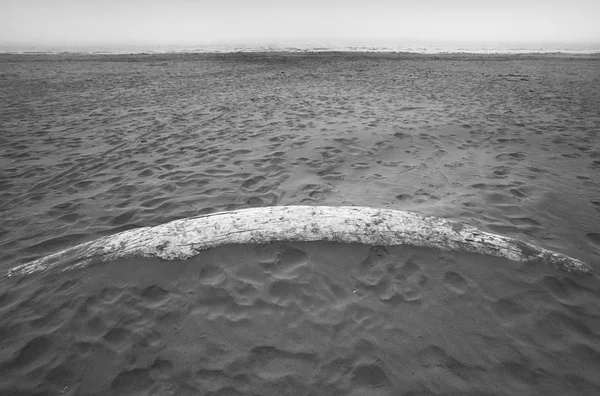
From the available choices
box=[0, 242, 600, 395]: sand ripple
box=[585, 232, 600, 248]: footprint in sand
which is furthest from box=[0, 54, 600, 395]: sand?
box=[585, 232, 600, 248]: footprint in sand

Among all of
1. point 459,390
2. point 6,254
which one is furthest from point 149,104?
point 459,390

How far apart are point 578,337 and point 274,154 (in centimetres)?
651

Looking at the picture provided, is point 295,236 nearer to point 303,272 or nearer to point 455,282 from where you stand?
point 303,272

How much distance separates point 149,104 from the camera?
13.4m

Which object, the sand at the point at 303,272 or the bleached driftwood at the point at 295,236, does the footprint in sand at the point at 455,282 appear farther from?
the bleached driftwood at the point at 295,236

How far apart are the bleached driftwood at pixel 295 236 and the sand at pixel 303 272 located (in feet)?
0.62

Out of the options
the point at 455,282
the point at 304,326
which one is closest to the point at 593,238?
the point at 455,282

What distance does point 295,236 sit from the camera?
14.0 feet

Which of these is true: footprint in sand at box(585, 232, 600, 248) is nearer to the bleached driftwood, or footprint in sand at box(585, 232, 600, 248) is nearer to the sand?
the sand

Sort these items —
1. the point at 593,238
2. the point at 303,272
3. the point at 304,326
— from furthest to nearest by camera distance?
the point at 593,238, the point at 303,272, the point at 304,326

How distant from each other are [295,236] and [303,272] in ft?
1.90

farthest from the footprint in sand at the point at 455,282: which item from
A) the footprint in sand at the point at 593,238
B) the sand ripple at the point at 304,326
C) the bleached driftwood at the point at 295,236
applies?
the footprint in sand at the point at 593,238

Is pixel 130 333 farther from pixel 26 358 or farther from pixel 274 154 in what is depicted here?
pixel 274 154

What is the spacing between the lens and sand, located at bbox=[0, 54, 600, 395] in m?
2.84
